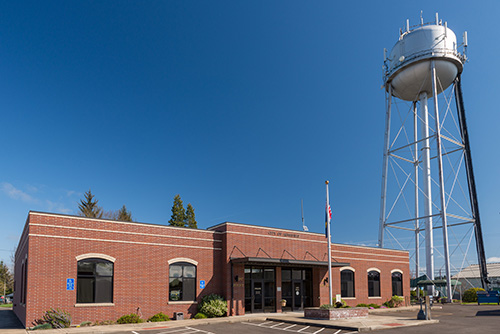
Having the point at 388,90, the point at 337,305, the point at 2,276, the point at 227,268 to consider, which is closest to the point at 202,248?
the point at 227,268

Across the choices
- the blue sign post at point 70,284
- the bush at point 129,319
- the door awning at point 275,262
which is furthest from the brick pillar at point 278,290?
the blue sign post at point 70,284

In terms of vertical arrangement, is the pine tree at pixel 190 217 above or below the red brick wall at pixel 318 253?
above

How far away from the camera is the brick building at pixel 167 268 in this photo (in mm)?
21641

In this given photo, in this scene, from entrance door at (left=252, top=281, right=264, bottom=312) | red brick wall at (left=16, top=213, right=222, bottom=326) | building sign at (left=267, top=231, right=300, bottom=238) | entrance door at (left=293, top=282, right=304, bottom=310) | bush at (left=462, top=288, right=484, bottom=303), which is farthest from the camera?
bush at (left=462, top=288, right=484, bottom=303)

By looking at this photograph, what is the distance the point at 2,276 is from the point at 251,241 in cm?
7048

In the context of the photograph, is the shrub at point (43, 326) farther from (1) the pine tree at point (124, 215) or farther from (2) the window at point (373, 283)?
(1) the pine tree at point (124, 215)

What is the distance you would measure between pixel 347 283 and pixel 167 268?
1576 centimetres

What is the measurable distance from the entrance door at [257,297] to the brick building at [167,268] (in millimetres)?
66

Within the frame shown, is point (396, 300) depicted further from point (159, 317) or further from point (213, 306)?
point (159, 317)

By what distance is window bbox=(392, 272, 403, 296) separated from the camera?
38009mm

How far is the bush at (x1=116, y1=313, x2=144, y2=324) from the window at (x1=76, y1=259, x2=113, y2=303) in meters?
1.15

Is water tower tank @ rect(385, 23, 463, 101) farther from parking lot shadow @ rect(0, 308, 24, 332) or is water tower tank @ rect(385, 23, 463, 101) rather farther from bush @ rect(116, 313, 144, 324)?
parking lot shadow @ rect(0, 308, 24, 332)

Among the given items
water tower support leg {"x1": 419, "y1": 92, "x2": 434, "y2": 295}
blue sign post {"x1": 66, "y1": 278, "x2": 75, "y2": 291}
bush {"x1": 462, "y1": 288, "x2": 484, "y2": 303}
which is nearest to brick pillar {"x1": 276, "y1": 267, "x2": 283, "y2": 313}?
blue sign post {"x1": 66, "y1": 278, "x2": 75, "y2": 291}

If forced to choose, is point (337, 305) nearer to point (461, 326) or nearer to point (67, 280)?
point (461, 326)
